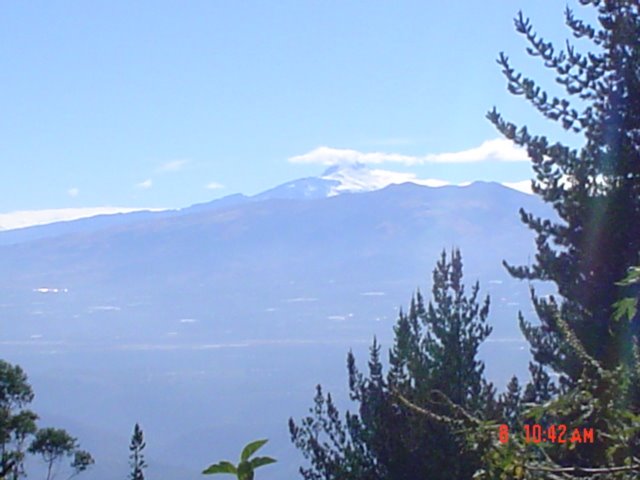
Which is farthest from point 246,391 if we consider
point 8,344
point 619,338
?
point 619,338

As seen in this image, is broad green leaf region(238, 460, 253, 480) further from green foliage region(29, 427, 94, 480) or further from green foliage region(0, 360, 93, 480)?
green foliage region(29, 427, 94, 480)

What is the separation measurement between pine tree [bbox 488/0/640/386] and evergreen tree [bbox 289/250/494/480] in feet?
5.54

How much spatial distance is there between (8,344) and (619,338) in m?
185

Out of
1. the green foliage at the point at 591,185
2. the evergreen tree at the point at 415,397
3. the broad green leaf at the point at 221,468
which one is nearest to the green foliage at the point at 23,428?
the evergreen tree at the point at 415,397

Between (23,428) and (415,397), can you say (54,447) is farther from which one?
(415,397)

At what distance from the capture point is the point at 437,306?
11766mm

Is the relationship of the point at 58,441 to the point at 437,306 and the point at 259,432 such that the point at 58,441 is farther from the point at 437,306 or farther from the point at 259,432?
the point at 259,432

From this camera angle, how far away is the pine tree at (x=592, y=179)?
774cm
